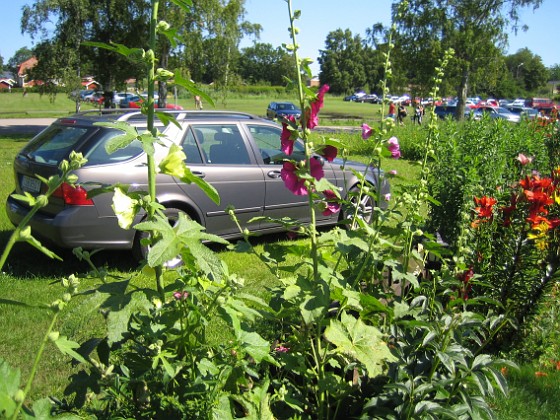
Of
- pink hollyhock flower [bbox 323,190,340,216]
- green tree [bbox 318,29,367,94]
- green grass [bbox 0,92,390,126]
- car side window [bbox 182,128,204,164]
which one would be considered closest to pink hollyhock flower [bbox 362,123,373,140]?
pink hollyhock flower [bbox 323,190,340,216]

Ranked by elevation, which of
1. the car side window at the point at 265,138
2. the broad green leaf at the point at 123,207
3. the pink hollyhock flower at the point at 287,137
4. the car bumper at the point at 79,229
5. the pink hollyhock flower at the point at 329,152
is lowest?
the car bumper at the point at 79,229

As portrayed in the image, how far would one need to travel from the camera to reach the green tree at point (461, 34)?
2983 cm

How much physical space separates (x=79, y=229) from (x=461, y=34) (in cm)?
2952

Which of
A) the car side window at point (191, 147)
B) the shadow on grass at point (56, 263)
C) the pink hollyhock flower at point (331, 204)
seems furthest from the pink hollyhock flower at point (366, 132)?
the shadow on grass at point (56, 263)

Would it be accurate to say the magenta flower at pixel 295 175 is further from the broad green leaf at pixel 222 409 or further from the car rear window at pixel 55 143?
the car rear window at pixel 55 143

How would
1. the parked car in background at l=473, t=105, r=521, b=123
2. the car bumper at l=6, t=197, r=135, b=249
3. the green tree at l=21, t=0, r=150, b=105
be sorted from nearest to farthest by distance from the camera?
the car bumper at l=6, t=197, r=135, b=249, the parked car in background at l=473, t=105, r=521, b=123, the green tree at l=21, t=0, r=150, b=105

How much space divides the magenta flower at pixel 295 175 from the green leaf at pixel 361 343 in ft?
1.54

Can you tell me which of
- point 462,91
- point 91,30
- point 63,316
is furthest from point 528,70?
point 63,316

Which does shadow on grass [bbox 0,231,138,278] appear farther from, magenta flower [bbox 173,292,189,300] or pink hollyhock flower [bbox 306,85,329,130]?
pink hollyhock flower [bbox 306,85,329,130]

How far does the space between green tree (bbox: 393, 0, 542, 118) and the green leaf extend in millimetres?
29863

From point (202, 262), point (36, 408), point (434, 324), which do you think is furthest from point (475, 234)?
point (36, 408)

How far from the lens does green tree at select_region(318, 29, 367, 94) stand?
84.9m

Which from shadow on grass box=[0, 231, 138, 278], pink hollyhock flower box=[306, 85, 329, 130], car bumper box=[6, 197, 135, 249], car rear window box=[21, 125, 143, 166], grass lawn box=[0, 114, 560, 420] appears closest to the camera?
pink hollyhock flower box=[306, 85, 329, 130]

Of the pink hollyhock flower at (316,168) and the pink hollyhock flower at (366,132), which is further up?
the pink hollyhock flower at (366,132)
